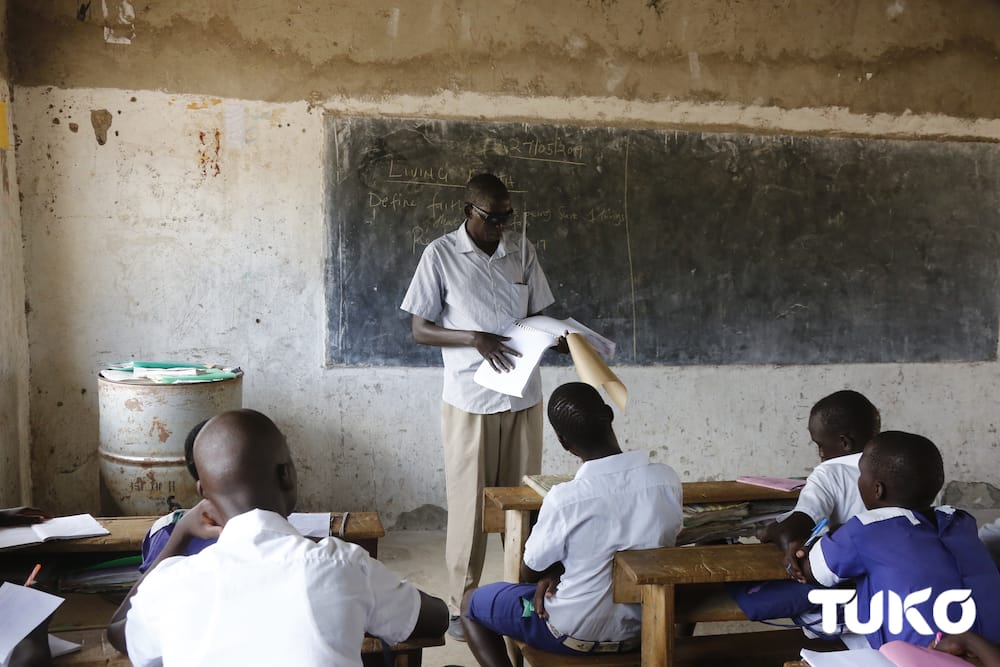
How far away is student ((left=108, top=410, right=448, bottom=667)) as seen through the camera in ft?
3.73

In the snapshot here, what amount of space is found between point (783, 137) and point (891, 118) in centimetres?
64

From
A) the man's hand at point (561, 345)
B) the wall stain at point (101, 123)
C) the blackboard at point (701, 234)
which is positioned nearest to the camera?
the man's hand at point (561, 345)

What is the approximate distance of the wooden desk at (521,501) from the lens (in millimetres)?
2340

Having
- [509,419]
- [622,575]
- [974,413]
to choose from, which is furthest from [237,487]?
[974,413]

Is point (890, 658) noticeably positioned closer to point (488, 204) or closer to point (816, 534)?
point (816, 534)

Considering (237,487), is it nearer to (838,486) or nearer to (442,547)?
(838,486)

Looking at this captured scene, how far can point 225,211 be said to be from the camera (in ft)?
12.6

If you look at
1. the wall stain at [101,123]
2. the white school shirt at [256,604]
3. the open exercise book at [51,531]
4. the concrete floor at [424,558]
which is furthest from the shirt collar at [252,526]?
the wall stain at [101,123]

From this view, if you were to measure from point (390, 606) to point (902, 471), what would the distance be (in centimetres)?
103

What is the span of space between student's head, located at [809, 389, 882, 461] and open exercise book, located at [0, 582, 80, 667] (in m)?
1.68

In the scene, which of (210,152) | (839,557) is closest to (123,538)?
(839,557)

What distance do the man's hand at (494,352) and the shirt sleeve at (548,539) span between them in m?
0.92

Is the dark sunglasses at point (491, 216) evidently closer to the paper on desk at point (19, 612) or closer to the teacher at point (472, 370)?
the teacher at point (472, 370)

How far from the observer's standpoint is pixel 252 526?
1.20 m
